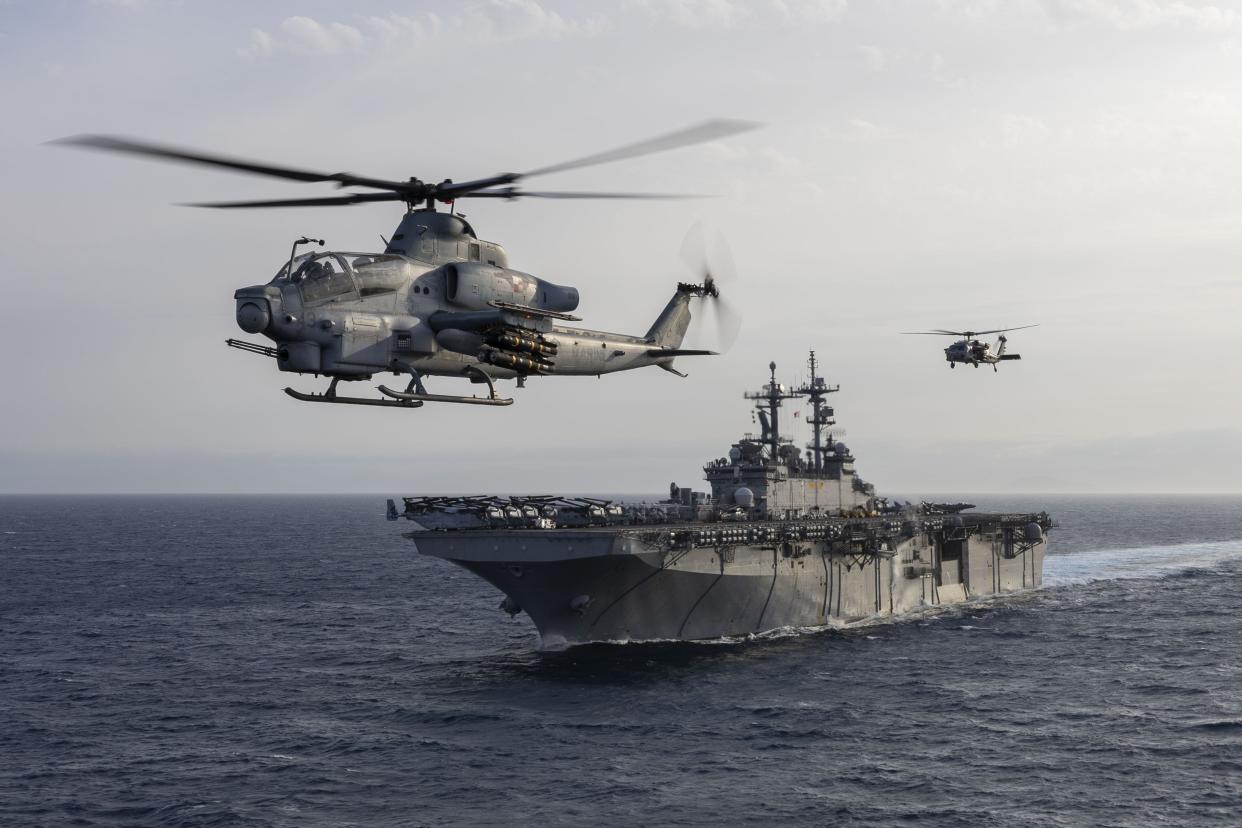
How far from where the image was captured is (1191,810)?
18672 millimetres

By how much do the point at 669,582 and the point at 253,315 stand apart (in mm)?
17411

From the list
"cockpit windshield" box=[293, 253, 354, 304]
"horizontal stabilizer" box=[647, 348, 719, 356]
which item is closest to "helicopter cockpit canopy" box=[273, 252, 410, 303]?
"cockpit windshield" box=[293, 253, 354, 304]

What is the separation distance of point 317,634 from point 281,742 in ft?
51.0

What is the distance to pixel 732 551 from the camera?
109 ft

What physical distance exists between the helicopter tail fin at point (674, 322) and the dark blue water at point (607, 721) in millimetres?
9260

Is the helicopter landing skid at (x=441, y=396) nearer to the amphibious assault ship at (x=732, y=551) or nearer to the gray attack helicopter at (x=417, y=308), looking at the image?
the gray attack helicopter at (x=417, y=308)

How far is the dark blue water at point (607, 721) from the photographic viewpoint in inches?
754

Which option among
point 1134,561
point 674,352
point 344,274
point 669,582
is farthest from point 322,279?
point 1134,561

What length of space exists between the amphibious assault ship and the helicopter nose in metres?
12.4

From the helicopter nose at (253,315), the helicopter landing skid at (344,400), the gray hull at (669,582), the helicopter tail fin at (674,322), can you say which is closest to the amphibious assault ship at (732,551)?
the gray hull at (669,582)

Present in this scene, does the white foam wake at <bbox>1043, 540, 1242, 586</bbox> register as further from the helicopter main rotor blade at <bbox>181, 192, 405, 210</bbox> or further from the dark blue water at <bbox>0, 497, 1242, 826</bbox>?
the helicopter main rotor blade at <bbox>181, 192, 405, 210</bbox>

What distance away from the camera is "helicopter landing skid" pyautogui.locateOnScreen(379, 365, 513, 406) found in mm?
19281

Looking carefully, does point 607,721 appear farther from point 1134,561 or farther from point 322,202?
point 1134,561

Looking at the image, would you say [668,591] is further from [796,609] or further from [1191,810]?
[1191,810]
